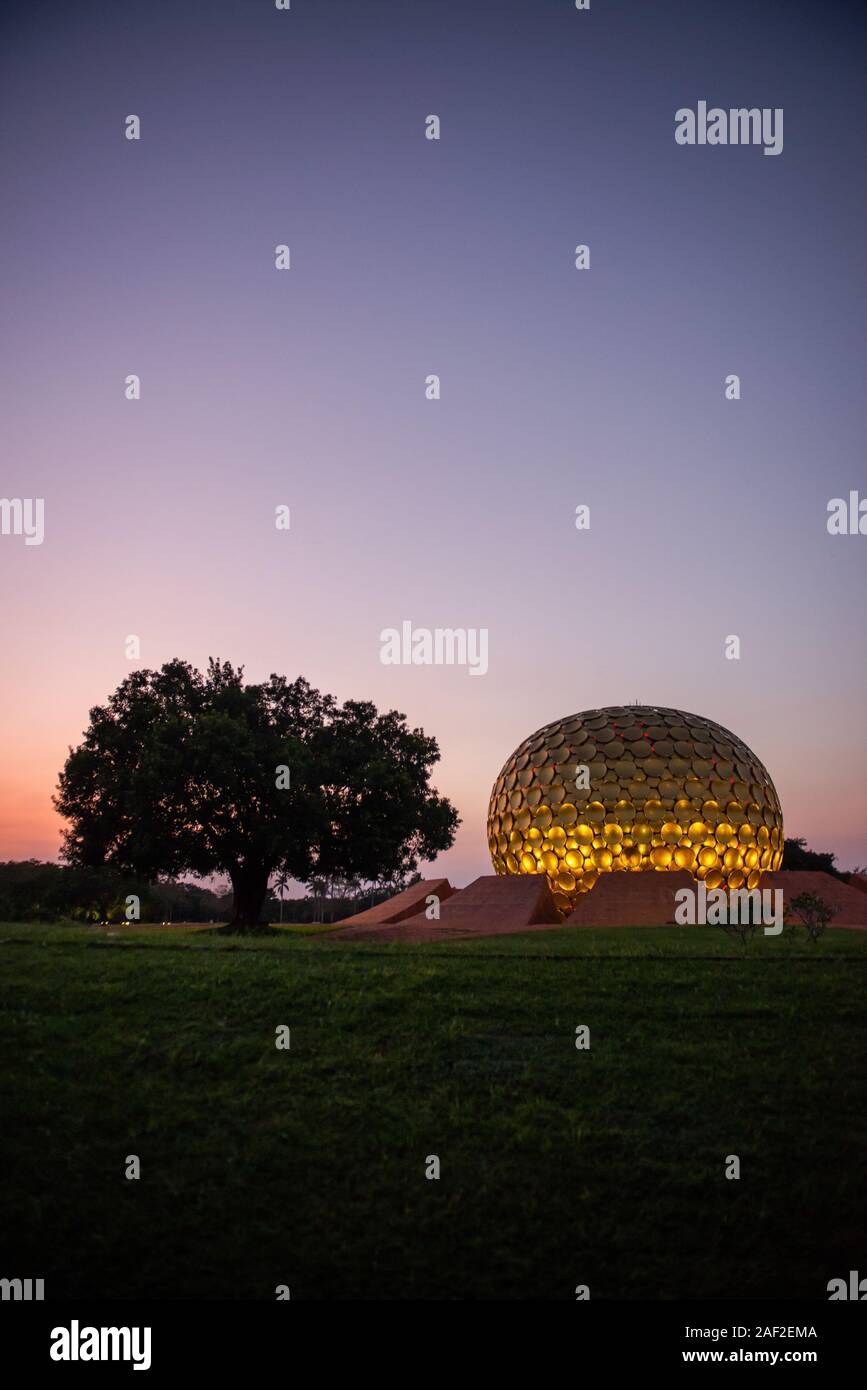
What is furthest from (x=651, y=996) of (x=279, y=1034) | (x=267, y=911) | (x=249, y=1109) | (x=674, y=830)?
(x=267, y=911)

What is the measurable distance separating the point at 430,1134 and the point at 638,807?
81.2 feet

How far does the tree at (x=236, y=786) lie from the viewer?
25312mm

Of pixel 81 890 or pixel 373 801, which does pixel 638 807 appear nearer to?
pixel 373 801

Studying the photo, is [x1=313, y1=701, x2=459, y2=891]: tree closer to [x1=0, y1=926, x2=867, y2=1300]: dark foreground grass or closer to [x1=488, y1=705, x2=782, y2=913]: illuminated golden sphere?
[x1=488, y1=705, x2=782, y2=913]: illuminated golden sphere

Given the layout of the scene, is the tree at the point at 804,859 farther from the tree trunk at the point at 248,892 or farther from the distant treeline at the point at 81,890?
the tree trunk at the point at 248,892

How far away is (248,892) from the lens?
2798cm

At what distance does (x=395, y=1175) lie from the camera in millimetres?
7312

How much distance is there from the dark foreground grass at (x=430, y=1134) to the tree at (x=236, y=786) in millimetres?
12928

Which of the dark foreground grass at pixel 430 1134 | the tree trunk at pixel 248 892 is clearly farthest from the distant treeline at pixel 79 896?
the dark foreground grass at pixel 430 1134

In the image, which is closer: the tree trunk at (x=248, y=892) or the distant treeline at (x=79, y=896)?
the tree trunk at (x=248, y=892)

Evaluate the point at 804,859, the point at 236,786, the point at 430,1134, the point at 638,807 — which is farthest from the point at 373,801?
the point at 804,859

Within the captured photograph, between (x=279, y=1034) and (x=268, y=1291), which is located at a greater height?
(x=279, y=1034)
